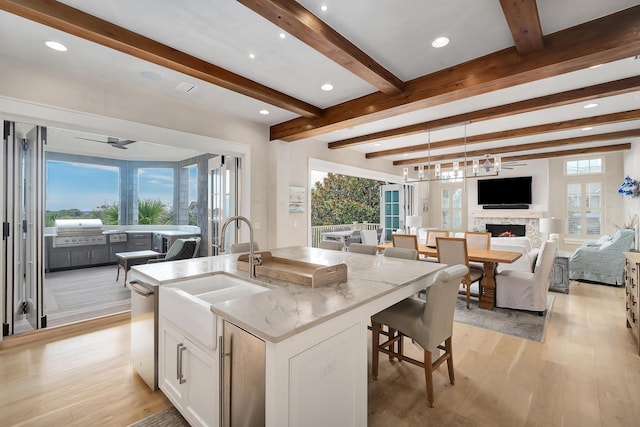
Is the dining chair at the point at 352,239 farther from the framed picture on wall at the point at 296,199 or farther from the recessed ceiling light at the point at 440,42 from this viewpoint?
the recessed ceiling light at the point at 440,42

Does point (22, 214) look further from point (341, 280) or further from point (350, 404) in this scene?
point (350, 404)

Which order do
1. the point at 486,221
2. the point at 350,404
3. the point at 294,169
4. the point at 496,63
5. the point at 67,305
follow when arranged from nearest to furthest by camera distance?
1. the point at 350,404
2. the point at 496,63
3. the point at 67,305
4. the point at 294,169
5. the point at 486,221

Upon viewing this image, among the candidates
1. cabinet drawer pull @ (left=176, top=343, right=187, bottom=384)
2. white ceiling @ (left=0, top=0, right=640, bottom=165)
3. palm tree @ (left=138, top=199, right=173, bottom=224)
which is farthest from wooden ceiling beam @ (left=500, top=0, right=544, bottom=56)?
palm tree @ (left=138, top=199, right=173, bottom=224)

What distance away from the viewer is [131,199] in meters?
7.79

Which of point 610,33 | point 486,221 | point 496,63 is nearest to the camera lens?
point 610,33

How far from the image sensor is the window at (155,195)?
788cm

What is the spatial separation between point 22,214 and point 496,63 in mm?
4712

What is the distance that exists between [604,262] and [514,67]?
4.75m

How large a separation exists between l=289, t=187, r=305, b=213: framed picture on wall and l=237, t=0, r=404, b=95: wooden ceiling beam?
8.73ft

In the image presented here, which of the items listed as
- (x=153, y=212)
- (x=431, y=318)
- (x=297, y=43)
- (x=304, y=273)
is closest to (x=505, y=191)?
(x=431, y=318)

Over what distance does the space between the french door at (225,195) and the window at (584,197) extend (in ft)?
26.8

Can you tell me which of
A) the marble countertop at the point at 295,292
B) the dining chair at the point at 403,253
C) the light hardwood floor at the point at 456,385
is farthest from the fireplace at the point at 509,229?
the marble countertop at the point at 295,292

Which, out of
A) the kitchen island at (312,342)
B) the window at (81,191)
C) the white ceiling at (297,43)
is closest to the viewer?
the kitchen island at (312,342)

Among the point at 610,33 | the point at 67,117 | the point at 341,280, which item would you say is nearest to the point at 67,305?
the point at 67,117
